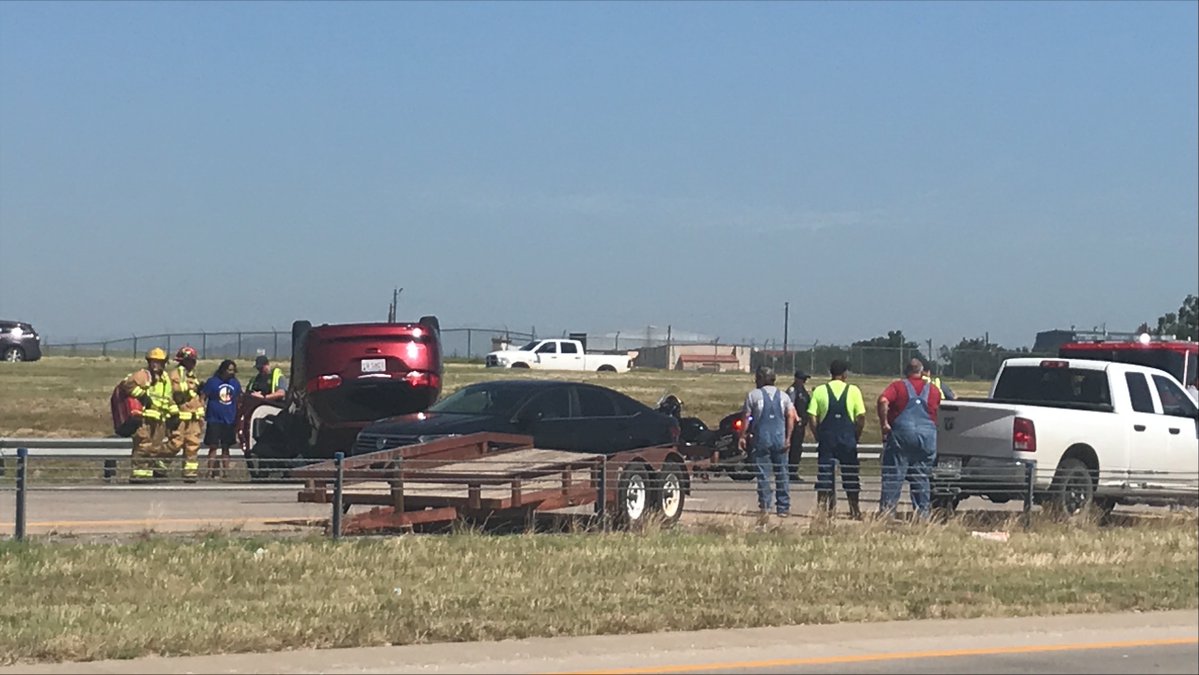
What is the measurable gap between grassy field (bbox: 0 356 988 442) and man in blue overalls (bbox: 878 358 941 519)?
19.8m

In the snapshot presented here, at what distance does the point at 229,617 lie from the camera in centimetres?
1050

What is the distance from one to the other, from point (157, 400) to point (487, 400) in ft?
17.1

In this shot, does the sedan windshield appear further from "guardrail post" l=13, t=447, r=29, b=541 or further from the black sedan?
"guardrail post" l=13, t=447, r=29, b=541

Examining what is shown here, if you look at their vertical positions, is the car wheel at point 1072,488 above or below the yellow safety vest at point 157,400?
below

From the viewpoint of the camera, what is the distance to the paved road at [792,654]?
9438 mm

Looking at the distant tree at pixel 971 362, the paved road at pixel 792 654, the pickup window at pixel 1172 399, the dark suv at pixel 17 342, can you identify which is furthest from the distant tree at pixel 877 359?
the paved road at pixel 792 654

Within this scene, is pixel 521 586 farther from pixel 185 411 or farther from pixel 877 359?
pixel 877 359

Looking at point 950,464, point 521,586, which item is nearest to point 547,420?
point 950,464

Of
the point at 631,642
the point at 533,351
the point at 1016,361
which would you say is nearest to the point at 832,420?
the point at 1016,361

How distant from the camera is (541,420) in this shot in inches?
674

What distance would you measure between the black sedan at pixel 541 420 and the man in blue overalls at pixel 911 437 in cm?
257

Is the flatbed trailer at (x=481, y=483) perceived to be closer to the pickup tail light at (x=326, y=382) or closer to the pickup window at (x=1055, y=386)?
the pickup tail light at (x=326, y=382)

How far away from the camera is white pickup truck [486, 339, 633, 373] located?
201ft

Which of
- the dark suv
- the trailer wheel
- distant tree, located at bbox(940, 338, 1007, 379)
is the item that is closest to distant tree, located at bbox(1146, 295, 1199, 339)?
distant tree, located at bbox(940, 338, 1007, 379)
